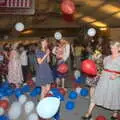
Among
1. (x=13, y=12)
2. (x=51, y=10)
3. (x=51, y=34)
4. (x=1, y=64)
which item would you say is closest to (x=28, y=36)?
(x=51, y=34)

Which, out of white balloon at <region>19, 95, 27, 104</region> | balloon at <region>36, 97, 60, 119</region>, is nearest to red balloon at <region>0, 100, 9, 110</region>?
white balloon at <region>19, 95, 27, 104</region>

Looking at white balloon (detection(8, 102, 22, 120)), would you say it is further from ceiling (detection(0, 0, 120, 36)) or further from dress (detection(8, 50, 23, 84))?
ceiling (detection(0, 0, 120, 36))

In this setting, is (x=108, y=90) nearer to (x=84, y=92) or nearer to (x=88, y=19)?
(x=84, y=92)

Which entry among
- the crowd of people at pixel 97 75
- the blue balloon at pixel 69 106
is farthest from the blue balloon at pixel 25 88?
the blue balloon at pixel 69 106

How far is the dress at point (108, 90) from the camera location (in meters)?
5.62

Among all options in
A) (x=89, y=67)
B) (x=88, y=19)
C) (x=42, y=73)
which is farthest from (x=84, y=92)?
(x=88, y=19)

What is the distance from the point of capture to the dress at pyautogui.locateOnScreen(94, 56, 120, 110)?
562cm

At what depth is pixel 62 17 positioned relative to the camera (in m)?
16.7

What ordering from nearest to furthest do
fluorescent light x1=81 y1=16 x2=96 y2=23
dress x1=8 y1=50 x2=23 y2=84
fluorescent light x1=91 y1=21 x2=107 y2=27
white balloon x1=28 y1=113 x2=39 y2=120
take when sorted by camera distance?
white balloon x1=28 y1=113 x2=39 y2=120
dress x1=8 y1=50 x2=23 y2=84
fluorescent light x1=81 y1=16 x2=96 y2=23
fluorescent light x1=91 y1=21 x2=107 y2=27

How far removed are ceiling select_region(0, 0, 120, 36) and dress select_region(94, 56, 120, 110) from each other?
15.3ft

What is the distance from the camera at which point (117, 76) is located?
5.61m

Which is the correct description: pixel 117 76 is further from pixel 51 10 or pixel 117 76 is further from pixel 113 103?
pixel 51 10

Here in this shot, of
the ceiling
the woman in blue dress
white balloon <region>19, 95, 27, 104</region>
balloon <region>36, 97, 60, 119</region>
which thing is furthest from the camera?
the ceiling

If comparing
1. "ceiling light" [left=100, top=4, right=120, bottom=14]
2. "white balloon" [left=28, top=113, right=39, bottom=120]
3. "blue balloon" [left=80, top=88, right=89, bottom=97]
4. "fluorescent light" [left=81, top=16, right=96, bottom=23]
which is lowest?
"white balloon" [left=28, top=113, right=39, bottom=120]
